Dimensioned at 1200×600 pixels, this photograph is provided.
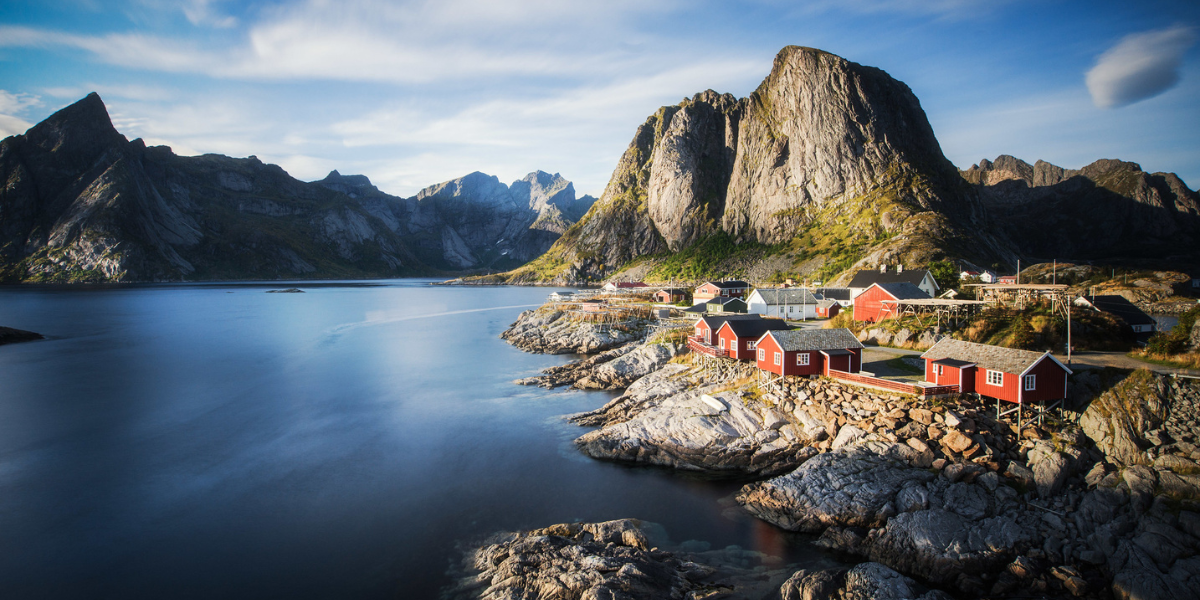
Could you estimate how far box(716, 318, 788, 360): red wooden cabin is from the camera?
121ft

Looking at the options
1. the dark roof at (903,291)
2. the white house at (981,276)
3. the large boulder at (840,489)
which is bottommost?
the large boulder at (840,489)

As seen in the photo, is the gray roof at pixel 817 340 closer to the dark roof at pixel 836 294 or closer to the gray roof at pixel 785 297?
the gray roof at pixel 785 297

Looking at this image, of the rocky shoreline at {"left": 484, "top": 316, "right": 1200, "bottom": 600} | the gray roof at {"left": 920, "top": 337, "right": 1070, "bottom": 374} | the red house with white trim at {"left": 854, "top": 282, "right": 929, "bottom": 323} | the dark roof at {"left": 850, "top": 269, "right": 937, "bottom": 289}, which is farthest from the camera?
the dark roof at {"left": 850, "top": 269, "right": 937, "bottom": 289}

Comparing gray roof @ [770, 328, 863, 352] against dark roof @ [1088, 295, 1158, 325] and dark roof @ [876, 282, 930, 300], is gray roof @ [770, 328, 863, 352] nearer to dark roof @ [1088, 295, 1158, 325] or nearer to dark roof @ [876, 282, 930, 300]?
dark roof @ [876, 282, 930, 300]

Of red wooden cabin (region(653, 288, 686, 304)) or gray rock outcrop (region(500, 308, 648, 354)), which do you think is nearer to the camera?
gray rock outcrop (region(500, 308, 648, 354))

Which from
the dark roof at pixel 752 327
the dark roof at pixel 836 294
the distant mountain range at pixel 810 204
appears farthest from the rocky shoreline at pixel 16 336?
the distant mountain range at pixel 810 204

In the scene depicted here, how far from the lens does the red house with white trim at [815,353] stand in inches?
1224

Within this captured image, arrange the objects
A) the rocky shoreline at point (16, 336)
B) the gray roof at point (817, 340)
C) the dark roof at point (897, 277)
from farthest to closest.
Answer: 1. the rocky shoreline at point (16, 336)
2. the dark roof at point (897, 277)
3. the gray roof at point (817, 340)

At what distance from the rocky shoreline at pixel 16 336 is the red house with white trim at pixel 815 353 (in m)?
96.1

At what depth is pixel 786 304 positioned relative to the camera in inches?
2338

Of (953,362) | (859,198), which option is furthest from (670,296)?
(859,198)

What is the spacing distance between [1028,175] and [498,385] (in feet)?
693

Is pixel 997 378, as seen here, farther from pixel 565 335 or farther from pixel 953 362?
pixel 565 335

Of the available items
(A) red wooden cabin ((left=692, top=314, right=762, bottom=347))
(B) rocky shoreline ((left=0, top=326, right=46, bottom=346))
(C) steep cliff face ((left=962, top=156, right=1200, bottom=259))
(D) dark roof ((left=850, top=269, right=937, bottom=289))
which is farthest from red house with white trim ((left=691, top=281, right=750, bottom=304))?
(B) rocky shoreline ((left=0, top=326, right=46, bottom=346))
